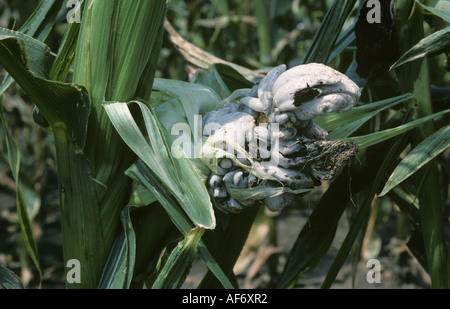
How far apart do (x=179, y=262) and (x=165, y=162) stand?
0.12m

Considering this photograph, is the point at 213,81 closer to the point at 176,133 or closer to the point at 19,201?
the point at 176,133

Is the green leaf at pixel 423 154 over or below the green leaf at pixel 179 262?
over

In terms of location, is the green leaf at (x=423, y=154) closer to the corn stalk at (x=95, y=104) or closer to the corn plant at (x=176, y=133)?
the corn plant at (x=176, y=133)

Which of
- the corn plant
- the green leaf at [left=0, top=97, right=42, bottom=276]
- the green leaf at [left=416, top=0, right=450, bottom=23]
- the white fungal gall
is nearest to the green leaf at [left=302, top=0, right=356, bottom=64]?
the corn plant

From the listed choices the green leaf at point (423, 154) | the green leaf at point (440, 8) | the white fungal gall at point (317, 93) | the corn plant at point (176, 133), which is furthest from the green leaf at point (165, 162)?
the green leaf at point (440, 8)

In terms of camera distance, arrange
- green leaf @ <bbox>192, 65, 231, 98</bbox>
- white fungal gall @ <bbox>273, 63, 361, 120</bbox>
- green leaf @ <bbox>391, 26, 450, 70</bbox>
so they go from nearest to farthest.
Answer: white fungal gall @ <bbox>273, 63, 361, 120</bbox>, green leaf @ <bbox>391, 26, 450, 70</bbox>, green leaf @ <bbox>192, 65, 231, 98</bbox>

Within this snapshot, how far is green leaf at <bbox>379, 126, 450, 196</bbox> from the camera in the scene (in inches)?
28.0

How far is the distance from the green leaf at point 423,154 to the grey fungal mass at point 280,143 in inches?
5.7

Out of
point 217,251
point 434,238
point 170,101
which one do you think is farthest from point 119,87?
point 434,238

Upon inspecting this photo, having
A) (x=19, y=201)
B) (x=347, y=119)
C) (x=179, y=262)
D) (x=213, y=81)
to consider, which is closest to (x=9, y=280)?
(x=19, y=201)

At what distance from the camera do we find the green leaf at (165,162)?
586mm

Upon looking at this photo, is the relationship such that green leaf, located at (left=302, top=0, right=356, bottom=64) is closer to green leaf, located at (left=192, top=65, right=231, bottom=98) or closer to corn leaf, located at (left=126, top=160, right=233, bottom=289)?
green leaf, located at (left=192, top=65, right=231, bottom=98)

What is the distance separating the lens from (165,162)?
60cm

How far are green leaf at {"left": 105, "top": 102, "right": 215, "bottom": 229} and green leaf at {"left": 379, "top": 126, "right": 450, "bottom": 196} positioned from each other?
0.28 meters
